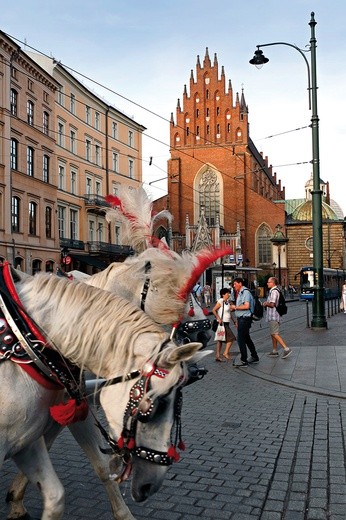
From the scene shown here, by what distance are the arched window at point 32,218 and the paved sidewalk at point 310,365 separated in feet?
63.4

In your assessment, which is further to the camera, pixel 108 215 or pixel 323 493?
pixel 108 215

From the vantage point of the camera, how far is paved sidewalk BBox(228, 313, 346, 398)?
8398mm

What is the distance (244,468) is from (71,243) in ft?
106

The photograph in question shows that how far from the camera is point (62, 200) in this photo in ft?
117

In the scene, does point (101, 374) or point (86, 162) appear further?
point (86, 162)

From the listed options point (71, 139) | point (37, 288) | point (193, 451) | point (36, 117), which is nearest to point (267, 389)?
point (193, 451)

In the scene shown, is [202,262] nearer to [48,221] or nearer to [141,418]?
[141,418]

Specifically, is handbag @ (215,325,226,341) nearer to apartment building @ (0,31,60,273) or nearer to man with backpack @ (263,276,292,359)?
man with backpack @ (263,276,292,359)

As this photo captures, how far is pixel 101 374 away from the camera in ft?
8.19

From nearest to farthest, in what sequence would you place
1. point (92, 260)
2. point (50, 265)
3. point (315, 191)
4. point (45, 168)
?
point (315, 191)
point (50, 265)
point (45, 168)
point (92, 260)

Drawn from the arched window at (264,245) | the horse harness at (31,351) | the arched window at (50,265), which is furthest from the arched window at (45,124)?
the arched window at (264,245)

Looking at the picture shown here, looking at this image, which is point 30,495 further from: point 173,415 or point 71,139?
point 71,139

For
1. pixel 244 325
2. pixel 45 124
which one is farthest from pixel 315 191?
pixel 45 124

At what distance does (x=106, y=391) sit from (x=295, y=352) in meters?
10.4
